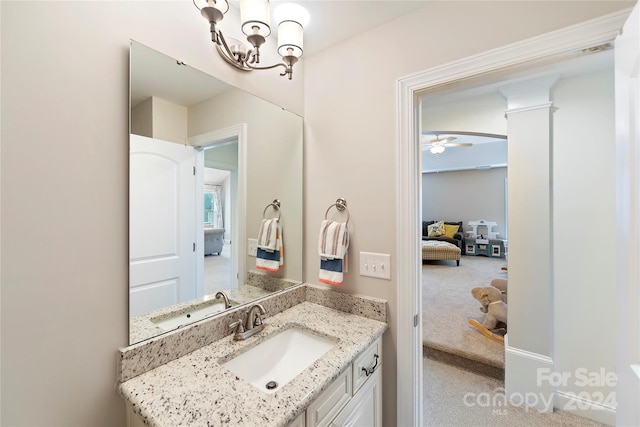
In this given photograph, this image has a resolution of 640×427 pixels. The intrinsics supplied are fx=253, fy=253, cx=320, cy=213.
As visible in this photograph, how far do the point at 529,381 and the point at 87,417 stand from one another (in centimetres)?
268

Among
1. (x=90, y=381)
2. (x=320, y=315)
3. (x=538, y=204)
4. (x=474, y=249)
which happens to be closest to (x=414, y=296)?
(x=320, y=315)

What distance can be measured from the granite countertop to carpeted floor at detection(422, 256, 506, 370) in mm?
1894

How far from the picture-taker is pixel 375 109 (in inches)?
53.3

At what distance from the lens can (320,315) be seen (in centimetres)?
138

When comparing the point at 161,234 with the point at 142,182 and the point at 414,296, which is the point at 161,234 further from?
the point at 414,296

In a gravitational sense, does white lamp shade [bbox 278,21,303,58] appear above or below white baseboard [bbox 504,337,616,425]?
above

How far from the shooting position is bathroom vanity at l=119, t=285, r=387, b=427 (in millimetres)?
709

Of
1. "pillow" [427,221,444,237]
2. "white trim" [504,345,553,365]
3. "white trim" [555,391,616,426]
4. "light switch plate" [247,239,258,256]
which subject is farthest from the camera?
"pillow" [427,221,444,237]

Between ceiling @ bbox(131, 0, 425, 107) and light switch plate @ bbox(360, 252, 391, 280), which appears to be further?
light switch plate @ bbox(360, 252, 391, 280)

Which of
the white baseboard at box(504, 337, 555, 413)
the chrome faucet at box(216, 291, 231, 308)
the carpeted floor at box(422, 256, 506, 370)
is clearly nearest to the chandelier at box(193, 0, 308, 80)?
the chrome faucet at box(216, 291, 231, 308)

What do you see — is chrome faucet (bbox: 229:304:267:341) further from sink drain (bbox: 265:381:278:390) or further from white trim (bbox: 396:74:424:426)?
white trim (bbox: 396:74:424:426)

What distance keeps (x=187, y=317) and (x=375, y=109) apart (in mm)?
1343

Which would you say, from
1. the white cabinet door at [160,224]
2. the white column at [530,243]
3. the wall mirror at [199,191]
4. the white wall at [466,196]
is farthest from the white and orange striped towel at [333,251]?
the white wall at [466,196]

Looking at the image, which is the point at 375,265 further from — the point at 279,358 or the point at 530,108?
the point at 530,108
